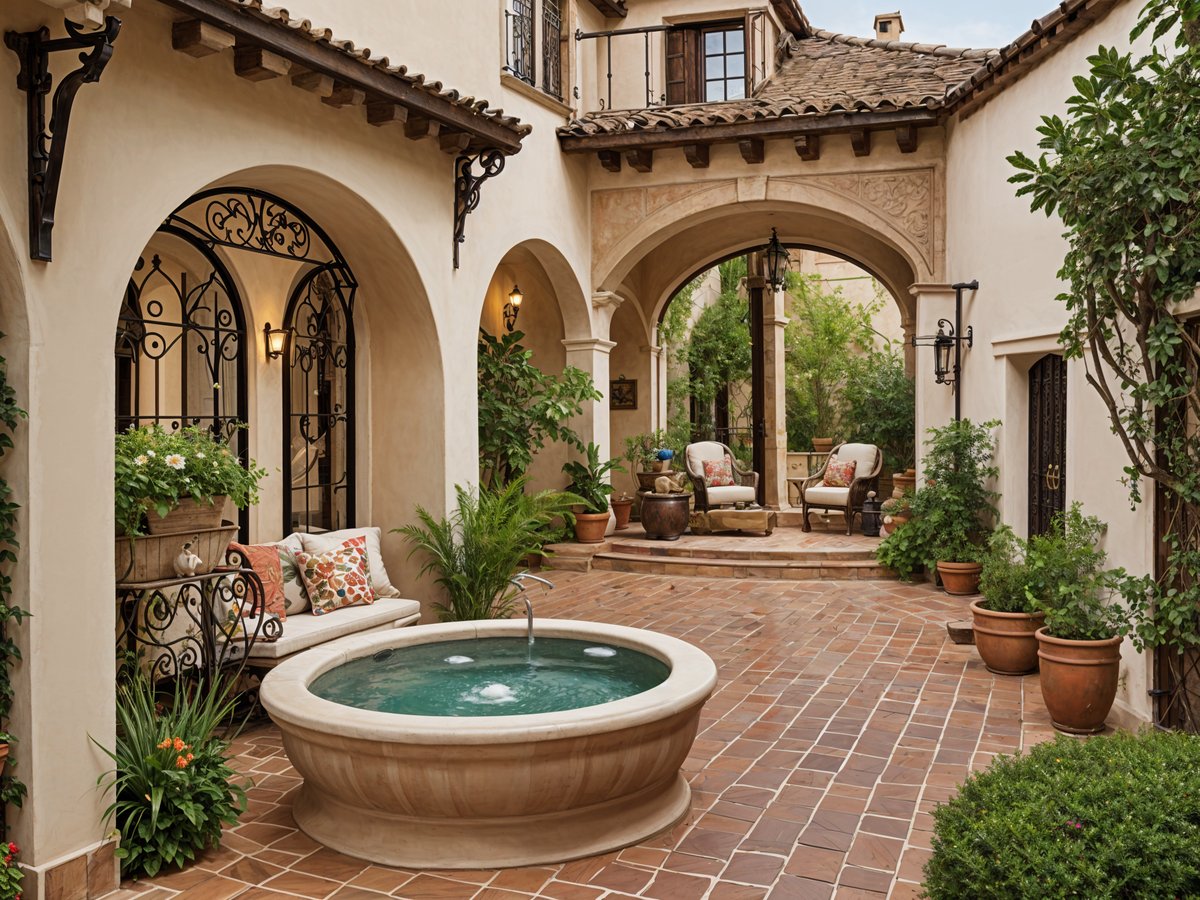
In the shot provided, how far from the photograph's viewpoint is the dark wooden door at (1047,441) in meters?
7.37

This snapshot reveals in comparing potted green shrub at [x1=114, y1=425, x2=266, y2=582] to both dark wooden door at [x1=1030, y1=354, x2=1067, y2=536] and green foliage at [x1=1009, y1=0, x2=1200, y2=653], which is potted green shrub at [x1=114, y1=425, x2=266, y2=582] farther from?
dark wooden door at [x1=1030, y1=354, x2=1067, y2=536]

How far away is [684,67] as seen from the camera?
1255 cm

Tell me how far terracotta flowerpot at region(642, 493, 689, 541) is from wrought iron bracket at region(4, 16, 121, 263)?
27.6 feet

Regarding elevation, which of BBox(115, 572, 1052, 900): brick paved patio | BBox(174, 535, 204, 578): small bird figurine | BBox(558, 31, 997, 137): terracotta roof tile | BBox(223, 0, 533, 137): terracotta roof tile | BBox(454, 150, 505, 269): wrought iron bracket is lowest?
BBox(115, 572, 1052, 900): brick paved patio

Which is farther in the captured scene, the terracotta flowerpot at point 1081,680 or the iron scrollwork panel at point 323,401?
the iron scrollwork panel at point 323,401

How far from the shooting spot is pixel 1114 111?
14.7ft

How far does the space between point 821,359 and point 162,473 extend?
1497 centimetres

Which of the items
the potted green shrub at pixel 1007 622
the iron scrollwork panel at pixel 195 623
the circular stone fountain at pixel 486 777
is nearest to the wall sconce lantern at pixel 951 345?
the potted green shrub at pixel 1007 622

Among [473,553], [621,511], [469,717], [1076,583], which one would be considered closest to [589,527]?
[621,511]

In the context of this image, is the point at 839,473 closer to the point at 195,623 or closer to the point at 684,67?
the point at 684,67

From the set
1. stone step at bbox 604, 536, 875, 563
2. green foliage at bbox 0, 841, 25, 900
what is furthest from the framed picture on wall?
green foliage at bbox 0, 841, 25, 900

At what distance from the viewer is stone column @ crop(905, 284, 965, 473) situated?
9.80m

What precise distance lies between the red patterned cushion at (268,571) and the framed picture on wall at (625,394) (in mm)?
8395

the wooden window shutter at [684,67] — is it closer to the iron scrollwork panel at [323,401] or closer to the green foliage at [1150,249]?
the iron scrollwork panel at [323,401]
